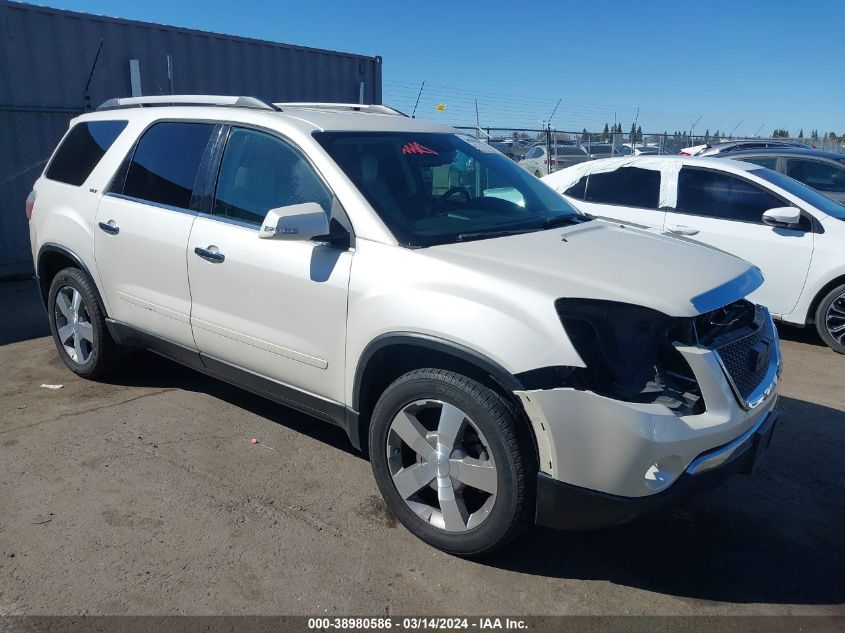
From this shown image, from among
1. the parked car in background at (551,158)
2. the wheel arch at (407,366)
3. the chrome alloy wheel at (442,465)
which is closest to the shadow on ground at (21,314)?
the wheel arch at (407,366)

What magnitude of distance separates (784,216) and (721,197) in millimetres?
723

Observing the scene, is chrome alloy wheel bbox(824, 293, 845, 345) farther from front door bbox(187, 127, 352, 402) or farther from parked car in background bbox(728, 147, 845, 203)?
front door bbox(187, 127, 352, 402)

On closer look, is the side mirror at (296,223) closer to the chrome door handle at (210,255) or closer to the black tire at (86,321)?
the chrome door handle at (210,255)

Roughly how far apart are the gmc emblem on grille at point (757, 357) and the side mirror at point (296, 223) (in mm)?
1955

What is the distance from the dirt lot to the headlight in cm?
88

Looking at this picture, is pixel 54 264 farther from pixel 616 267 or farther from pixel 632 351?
pixel 632 351

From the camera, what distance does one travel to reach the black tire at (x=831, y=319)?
6125 mm

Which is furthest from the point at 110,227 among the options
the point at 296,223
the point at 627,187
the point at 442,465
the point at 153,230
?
the point at 627,187

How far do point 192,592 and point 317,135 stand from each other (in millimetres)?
2204

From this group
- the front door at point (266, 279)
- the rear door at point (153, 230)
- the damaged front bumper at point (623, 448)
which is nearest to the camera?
the damaged front bumper at point (623, 448)

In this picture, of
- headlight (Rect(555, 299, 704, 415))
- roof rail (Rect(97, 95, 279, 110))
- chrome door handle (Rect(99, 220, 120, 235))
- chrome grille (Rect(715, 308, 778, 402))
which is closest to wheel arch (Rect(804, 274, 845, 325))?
chrome grille (Rect(715, 308, 778, 402))

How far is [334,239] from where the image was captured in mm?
3268

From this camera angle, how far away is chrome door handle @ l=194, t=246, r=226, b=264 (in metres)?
3.72

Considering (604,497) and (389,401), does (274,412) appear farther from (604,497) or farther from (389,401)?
(604,497)
